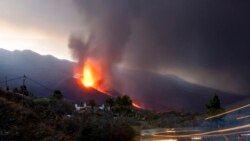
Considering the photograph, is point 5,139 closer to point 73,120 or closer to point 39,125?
point 39,125

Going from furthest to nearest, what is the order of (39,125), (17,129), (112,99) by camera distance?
(112,99) < (39,125) < (17,129)

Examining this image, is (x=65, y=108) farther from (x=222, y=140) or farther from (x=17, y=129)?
(x=222, y=140)

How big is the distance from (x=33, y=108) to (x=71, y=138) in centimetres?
731

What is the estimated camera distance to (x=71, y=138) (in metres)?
28.3

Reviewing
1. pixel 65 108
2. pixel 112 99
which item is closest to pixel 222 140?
pixel 65 108

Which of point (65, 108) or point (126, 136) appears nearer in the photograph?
point (126, 136)

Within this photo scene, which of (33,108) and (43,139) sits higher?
(33,108)

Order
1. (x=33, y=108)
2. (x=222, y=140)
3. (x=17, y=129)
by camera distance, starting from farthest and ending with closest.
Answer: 1. (x=33, y=108)
2. (x=17, y=129)
3. (x=222, y=140)

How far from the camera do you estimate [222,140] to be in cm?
2028

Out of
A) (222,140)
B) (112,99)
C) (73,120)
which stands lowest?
(222,140)

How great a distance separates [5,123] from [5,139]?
3005 millimetres

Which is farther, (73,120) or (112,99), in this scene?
(112,99)

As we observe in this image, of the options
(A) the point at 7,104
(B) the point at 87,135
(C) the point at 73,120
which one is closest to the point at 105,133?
(B) the point at 87,135

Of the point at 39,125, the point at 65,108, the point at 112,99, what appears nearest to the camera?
the point at 39,125
